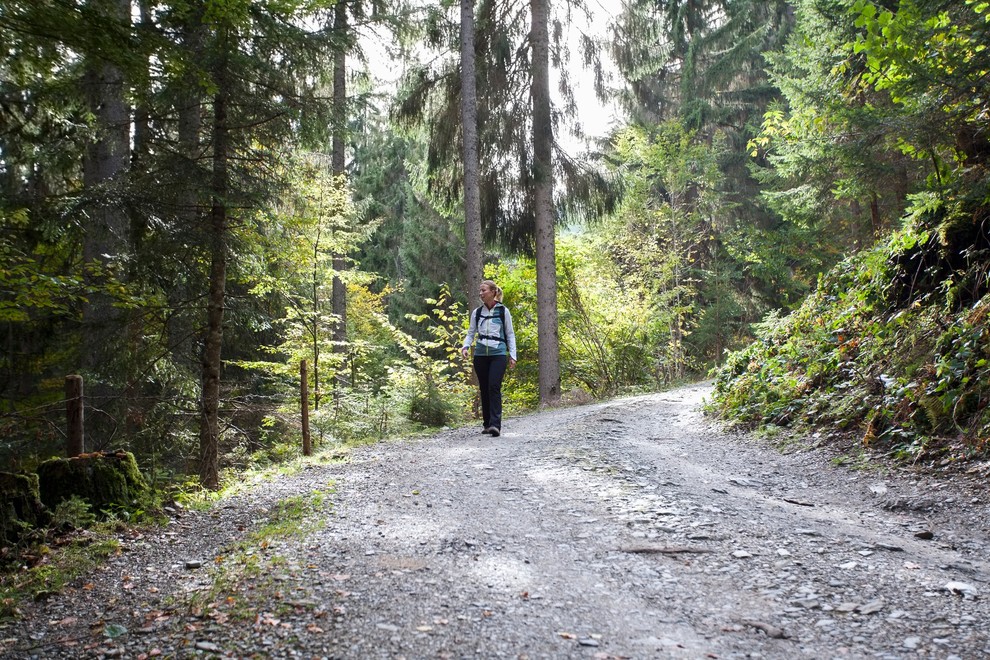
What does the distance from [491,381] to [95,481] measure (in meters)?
5.02

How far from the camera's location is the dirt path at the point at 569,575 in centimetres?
280

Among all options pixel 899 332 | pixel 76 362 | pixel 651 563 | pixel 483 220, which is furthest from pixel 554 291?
pixel 651 563

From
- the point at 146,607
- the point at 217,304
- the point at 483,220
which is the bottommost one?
the point at 146,607

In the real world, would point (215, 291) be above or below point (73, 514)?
above

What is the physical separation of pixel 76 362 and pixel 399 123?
890 cm

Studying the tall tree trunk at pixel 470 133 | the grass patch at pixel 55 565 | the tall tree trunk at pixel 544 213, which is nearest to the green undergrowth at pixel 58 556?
the grass patch at pixel 55 565

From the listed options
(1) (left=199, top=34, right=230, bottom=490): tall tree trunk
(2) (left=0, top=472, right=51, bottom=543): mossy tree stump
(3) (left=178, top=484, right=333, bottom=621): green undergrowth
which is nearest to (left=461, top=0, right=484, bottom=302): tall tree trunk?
(1) (left=199, top=34, right=230, bottom=490): tall tree trunk

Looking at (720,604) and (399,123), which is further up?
(399,123)

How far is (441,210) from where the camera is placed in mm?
15961

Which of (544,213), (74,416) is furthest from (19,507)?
(544,213)

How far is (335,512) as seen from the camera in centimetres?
512

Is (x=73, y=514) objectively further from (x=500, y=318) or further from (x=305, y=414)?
(x=500, y=318)

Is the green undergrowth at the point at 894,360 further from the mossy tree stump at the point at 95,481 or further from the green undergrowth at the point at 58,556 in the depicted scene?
the mossy tree stump at the point at 95,481

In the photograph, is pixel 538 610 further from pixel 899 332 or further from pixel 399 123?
pixel 399 123
